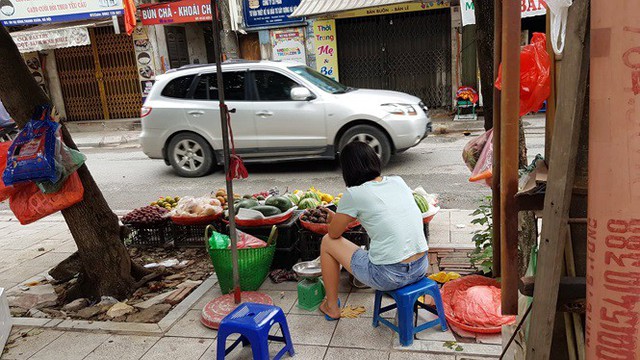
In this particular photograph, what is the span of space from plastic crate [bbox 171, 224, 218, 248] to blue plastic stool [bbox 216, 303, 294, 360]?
A: 244 cm

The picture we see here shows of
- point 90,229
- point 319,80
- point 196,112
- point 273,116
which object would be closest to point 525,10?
point 319,80

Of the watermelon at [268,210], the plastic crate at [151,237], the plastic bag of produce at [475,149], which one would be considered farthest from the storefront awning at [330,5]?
the plastic bag of produce at [475,149]

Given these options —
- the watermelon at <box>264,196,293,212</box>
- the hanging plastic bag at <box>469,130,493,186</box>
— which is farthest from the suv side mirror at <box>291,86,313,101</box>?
the hanging plastic bag at <box>469,130,493,186</box>

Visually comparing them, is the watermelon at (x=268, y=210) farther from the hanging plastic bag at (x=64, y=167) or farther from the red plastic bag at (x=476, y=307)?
the red plastic bag at (x=476, y=307)

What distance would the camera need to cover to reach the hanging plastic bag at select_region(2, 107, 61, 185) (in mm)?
3723

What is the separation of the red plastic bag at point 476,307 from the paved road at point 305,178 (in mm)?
2703

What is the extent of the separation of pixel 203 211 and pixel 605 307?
14.1ft

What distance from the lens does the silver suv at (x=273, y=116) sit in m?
8.06

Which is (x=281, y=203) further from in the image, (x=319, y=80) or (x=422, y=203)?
(x=319, y=80)

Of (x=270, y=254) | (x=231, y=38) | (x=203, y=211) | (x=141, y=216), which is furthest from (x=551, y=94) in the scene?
(x=231, y=38)

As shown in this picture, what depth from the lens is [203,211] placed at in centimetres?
523

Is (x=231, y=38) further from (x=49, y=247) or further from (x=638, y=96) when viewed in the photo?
(x=638, y=96)

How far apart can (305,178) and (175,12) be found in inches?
343

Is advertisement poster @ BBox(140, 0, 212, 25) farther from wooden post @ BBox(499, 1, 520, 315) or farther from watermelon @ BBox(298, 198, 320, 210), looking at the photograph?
wooden post @ BBox(499, 1, 520, 315)
